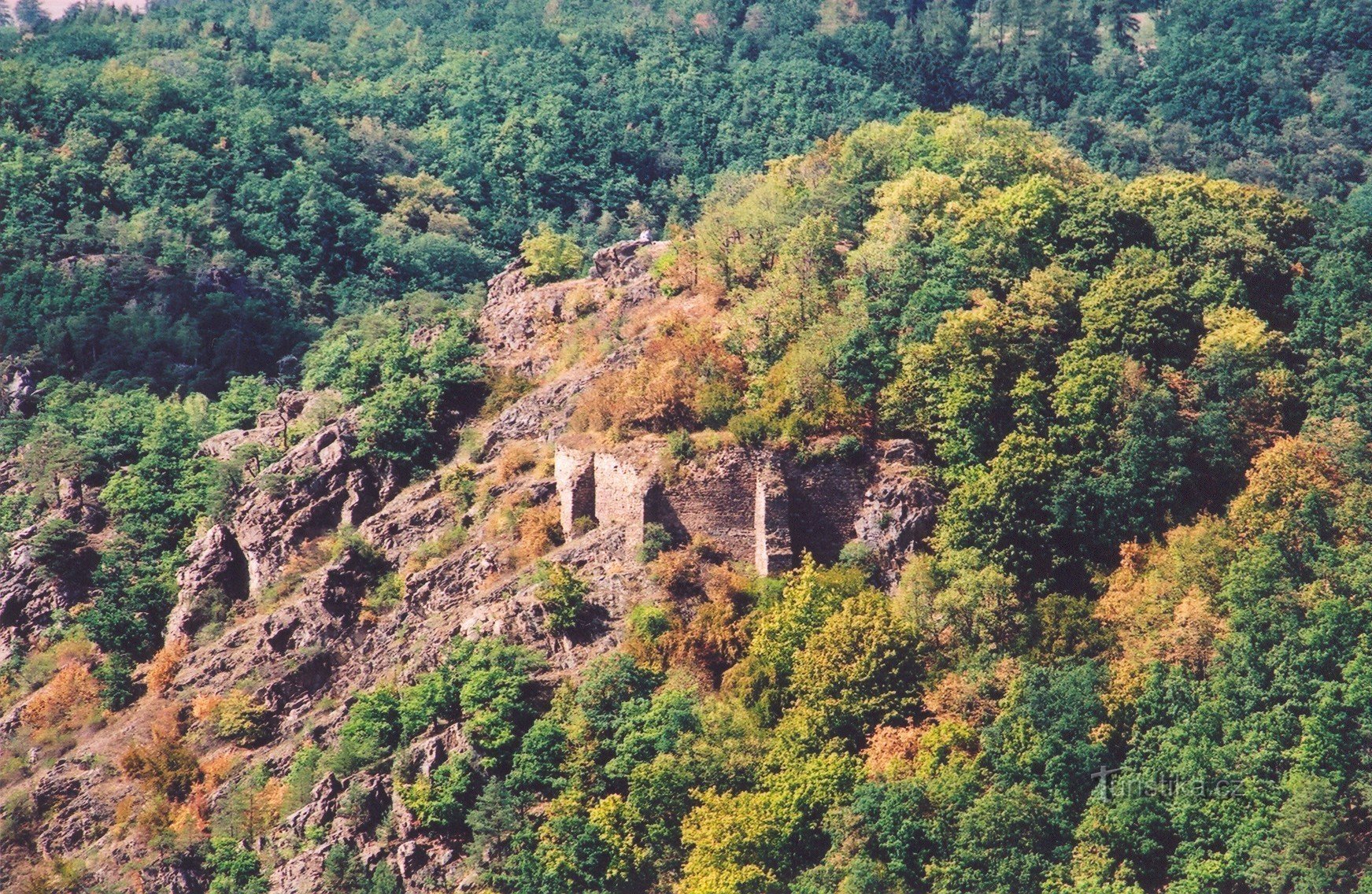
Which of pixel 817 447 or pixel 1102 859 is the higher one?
pixel 817 447

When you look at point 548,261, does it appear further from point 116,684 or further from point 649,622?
point 116,684

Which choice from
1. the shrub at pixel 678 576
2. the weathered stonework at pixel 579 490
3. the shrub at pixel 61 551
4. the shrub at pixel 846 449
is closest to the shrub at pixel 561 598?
the shrub at pixel 678 576

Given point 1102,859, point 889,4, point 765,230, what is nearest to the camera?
point 1102,859

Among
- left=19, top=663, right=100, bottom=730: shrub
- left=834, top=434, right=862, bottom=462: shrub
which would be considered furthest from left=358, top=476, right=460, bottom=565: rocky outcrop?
left=834, top=434, right=862, bottom=462: shrub

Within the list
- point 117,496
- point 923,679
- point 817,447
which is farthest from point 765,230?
point 117,496

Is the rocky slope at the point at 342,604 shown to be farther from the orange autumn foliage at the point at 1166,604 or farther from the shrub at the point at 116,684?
the orange autumn foliage at the point at 1166,604

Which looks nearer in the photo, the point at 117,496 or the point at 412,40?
the point at 117,496

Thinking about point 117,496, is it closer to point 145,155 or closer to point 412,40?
point 145,155

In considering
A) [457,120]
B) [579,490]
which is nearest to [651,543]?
[579,490]
